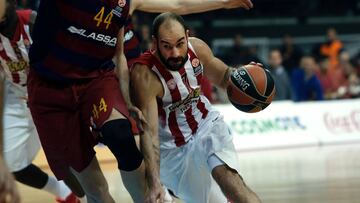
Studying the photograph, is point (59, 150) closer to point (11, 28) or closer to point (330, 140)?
point (11, 28)

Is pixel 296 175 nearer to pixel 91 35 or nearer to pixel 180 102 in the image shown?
pixel 180 102

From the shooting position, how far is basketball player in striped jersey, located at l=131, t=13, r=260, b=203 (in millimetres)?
5195

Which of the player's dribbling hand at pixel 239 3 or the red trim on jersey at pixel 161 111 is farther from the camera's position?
the player's dribbling hand at pixel 239 3

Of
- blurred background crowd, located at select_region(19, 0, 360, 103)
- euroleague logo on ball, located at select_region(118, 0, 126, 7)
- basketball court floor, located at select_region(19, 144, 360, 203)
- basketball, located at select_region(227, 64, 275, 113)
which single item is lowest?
blurred background crowd, located at select_region(19, 0, 360, 103)

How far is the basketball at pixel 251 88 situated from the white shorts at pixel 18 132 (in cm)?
230

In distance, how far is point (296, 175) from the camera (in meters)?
9.99

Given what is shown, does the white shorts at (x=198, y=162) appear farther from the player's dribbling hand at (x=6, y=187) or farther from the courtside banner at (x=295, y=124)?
the courtside banner at (x=295, y=124)

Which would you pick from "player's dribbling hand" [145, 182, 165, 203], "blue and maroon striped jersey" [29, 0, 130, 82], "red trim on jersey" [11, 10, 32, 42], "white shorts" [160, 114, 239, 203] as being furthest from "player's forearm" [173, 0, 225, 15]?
"player's dribbling hand" [145, 182, 165, 203]

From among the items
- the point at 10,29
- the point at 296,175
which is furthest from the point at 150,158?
the point at 296,175

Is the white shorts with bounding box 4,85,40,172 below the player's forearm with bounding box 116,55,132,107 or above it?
below

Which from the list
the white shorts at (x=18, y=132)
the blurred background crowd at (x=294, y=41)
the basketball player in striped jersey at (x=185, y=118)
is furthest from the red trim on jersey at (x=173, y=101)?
the blurred background crowd at (x=294, y=41)

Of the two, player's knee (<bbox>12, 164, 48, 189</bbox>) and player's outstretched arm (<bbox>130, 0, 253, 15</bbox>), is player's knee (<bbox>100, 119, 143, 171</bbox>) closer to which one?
player's outstretched arm (<bbox>130, 0, 253, 15</bbox>)

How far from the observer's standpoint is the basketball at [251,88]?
5.36 meters

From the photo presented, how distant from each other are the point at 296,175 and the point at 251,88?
15.9 ft
